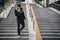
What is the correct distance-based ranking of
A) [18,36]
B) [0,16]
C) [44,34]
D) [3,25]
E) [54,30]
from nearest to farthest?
[18,36], [44,34], [54,30], [3,25], [0,16]

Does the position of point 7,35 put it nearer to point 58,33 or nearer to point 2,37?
point 2,37

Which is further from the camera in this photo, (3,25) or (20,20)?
(3,25)

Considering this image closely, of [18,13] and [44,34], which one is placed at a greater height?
[18,13]

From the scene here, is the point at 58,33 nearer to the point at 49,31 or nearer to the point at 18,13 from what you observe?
the point at 49,31

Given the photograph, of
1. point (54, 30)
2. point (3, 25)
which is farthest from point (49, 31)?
point (3, 25)

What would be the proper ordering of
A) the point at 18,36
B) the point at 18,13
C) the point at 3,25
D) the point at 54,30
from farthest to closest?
1. the point at 3,25
2. the point at 54,30
3. the point at 18,36
4. the point at 18,13

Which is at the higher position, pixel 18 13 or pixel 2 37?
pixel 18 13

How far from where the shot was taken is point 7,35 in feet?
38.1

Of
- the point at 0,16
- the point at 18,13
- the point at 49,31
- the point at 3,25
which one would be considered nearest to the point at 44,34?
the point at 49,31

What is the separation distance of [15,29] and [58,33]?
2705mm

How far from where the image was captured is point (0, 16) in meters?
17.0

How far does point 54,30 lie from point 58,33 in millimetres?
644

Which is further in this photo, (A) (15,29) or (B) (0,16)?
(B) (0,16)

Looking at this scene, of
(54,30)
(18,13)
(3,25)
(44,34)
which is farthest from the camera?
(3,25)
